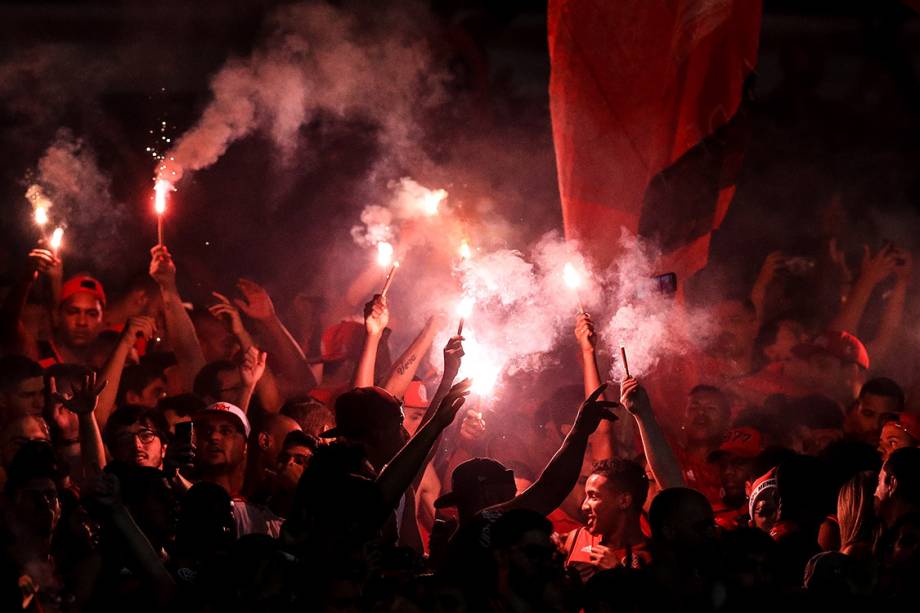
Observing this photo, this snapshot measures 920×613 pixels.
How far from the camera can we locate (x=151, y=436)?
471 cm

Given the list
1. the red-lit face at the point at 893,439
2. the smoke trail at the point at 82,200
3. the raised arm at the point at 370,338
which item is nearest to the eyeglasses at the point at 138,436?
the raised arm at the point at 370,338

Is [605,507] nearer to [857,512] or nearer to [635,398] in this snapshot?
[635,398]

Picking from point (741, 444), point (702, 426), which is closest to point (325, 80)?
point (702, 426)

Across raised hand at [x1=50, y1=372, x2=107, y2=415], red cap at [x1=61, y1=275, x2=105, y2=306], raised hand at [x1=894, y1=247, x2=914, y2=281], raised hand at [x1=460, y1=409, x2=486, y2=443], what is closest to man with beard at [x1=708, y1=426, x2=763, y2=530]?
raised hand at [x1=460, y1=409, x2=486, y2=443]

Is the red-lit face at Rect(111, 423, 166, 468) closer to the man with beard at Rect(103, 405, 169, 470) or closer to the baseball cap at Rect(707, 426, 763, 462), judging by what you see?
the man with beard at Rect(103, 405, 169, 470)

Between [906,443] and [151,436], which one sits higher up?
[906,443]

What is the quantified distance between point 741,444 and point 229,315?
276 cm

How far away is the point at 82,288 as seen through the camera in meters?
6.89

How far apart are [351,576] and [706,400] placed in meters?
3.09

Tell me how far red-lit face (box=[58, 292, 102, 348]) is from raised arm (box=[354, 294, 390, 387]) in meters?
2.03

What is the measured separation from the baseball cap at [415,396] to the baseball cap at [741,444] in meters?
1.47

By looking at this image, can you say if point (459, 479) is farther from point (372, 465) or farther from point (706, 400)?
point (706, 400)

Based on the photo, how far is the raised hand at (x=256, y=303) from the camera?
265 inches

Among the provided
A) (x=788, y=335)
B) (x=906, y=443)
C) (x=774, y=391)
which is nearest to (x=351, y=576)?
(x=906, y=443)
